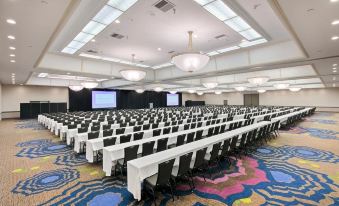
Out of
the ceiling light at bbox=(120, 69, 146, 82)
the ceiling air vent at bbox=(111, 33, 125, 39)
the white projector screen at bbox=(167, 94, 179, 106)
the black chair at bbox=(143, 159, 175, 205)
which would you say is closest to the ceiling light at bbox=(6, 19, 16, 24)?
the ceiling air vent at bbox=(111, 33, 125, 39)

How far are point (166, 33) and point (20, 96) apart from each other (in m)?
19.8

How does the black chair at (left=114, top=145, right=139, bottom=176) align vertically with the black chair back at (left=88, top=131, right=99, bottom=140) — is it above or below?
below

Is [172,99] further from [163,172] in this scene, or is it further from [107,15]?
[163,172]

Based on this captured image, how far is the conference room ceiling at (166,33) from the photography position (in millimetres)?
3744

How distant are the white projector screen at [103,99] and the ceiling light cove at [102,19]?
15.5m

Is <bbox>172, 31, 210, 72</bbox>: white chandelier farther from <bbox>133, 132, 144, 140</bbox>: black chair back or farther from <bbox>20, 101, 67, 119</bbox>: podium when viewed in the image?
<bbox>20, 101, 67, 119</bbox>: podium

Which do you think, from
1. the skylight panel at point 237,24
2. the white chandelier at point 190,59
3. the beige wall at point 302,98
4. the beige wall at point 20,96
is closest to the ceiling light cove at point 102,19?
the white chandelier at point 190,59

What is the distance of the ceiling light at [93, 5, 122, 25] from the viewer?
4.93m

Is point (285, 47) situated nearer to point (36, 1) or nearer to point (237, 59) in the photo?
point (237, 59)

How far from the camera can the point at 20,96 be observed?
18656 mm

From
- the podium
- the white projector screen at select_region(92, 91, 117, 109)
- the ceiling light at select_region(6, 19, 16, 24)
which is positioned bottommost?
the podium

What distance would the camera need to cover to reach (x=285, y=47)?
7.58 meters

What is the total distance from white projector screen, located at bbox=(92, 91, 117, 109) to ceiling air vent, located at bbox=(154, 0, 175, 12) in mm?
19742

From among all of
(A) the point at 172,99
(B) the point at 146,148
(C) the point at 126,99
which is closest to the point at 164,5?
(B) the point at 146,148
